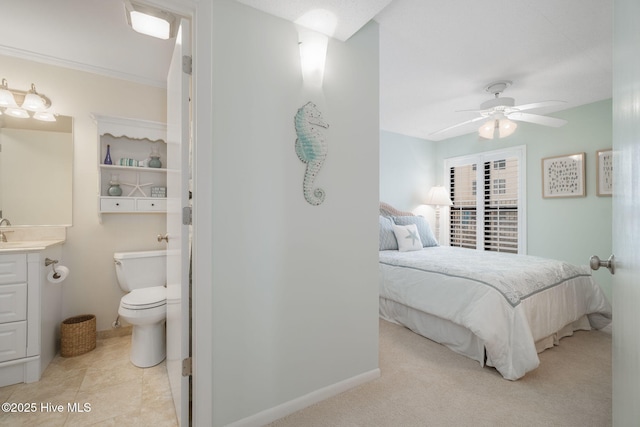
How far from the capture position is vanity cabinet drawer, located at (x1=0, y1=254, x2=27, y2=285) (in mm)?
1887

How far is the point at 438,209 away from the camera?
534 centimetres

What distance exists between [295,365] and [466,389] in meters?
1.18

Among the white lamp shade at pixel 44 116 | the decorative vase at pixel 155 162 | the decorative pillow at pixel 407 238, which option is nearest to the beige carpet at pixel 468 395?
the decorative pillow at pixel 407 238

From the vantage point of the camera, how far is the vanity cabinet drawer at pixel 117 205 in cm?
260

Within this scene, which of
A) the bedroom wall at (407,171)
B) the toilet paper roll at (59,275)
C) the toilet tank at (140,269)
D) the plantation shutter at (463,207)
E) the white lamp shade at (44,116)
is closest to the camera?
the toilet paper roll at (59,275)

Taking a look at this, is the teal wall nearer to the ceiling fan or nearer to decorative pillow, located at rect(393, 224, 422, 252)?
the ceiling fan

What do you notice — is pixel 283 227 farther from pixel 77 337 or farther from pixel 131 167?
pixel 77 337

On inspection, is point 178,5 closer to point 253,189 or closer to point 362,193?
point 253,189

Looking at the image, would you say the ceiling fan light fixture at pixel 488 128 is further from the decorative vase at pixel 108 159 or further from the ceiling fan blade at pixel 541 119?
the decorative vase at pixel 108 159

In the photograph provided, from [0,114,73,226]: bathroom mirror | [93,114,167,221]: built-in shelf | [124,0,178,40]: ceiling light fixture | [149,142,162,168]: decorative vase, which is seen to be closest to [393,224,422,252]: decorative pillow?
[93,114,167,221]: built-in shelf

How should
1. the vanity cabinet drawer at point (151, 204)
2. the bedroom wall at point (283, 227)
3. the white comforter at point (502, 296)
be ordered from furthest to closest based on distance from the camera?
the vanity cabinet drawer at point (151, 204) < the white comforter at point (502, 296) < the bedroom wall at point (283, 227)

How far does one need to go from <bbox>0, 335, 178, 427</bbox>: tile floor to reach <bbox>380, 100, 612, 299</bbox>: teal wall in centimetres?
462

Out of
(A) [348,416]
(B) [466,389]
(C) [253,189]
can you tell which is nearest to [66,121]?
(C) [253,189]

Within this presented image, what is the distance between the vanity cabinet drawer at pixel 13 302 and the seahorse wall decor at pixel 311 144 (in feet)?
→ 6.66
